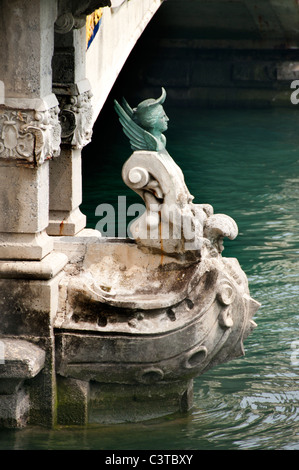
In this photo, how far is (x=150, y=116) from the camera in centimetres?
559

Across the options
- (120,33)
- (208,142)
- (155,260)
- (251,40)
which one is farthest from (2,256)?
(251,40)

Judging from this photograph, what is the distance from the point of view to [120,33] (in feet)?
36.5

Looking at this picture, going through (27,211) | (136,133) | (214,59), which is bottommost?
(27,211)

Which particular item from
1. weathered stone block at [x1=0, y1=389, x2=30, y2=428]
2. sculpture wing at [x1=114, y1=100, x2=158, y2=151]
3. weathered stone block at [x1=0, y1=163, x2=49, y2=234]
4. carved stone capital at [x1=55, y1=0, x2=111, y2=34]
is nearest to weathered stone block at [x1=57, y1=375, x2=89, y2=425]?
weathered stone block at [x1=0, y1=389, x2=30, y2=428]

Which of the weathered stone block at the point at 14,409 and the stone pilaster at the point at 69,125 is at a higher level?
the stone pilaster at the point at 69,125

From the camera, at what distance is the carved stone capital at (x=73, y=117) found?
20.7ft

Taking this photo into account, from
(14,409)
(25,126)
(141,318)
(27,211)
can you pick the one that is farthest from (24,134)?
(14,409)

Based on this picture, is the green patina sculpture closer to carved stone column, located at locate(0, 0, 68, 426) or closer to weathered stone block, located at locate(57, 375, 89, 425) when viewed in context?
carved stone column, located at locate(0, 0, 68, 426)

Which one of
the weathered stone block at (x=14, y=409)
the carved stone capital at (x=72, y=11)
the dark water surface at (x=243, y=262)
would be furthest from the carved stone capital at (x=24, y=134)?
the dark water surface at (x=243, y=262)

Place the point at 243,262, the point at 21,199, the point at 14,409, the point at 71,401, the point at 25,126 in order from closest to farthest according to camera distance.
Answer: the point at 25,126 < the point at 21,199 < the point at 14,409 < the point at 71,401 < the point at 243,262

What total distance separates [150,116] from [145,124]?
52mm

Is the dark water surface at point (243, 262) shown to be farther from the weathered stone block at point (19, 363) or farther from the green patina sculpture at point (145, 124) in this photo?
the green patina sculpture at point (145, 124)

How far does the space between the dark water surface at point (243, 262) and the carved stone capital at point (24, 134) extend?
4.62 feet

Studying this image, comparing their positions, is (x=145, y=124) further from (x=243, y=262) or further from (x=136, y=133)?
(x=243, y=262)
